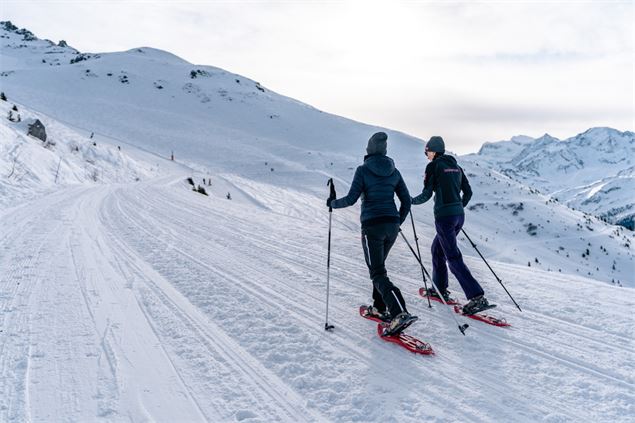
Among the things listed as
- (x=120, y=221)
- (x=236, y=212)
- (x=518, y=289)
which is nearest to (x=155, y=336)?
(x=518, y=289)

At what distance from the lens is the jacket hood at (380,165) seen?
5.16 meters

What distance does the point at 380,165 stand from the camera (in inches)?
204

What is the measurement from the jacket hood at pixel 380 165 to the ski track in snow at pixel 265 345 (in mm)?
1910

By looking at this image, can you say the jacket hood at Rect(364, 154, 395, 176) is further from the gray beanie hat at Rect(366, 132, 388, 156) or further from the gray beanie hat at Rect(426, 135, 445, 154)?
the gray beanie hat at Rect(426, 135, 445, 154)

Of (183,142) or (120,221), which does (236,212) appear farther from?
(183,142)

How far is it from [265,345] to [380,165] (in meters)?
2.46

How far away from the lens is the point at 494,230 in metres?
40.6

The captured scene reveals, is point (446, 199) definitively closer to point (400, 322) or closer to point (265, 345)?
point (400, 322)

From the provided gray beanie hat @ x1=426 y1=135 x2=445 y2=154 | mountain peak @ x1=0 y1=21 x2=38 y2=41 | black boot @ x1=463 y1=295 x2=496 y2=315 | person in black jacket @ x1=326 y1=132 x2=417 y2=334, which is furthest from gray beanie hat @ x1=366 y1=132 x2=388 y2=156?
mountain peak @ x1=0 y1=21 x2=38 y2=41

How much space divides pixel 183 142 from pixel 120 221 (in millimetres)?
36025

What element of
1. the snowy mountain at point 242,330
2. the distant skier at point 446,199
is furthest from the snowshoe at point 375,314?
the distant skier at point 446,199

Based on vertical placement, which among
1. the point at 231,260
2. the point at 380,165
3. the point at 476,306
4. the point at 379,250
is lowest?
the point at 231,260

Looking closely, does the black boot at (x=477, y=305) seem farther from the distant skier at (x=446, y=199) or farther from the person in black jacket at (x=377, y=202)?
the person in black jacket at (x=377, y=202)

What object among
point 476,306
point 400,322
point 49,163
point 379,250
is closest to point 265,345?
point 400,322
